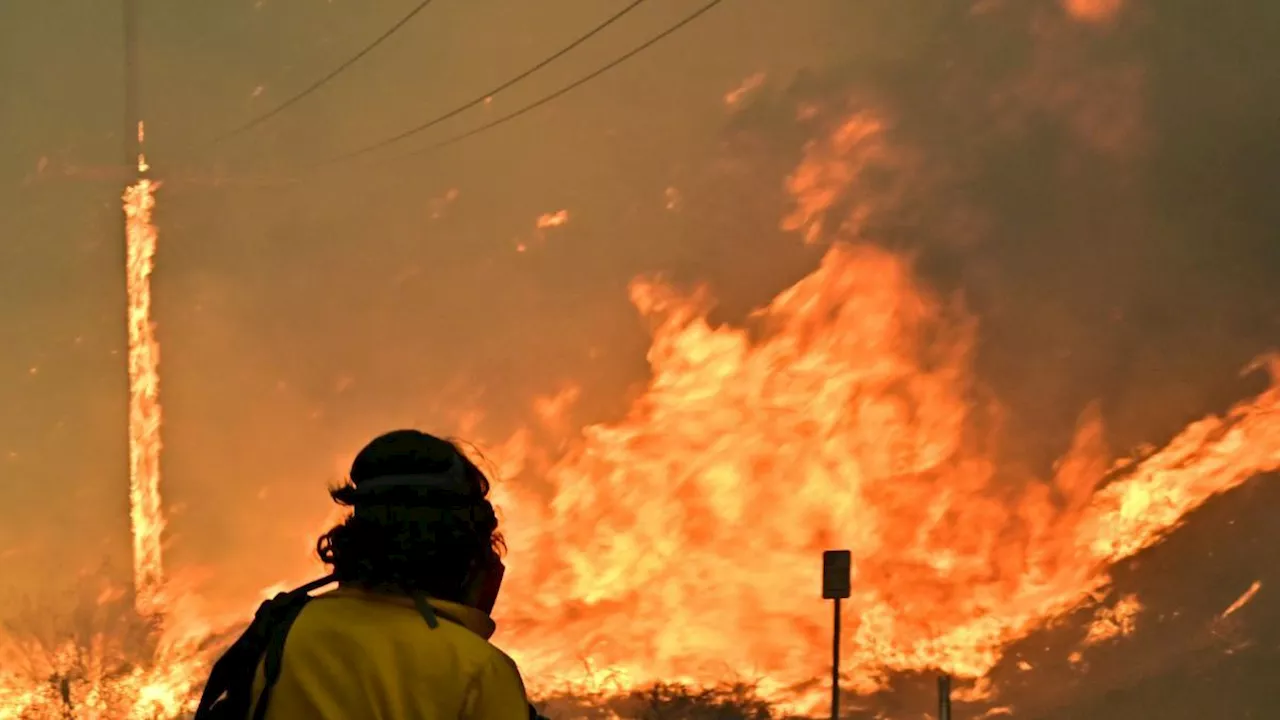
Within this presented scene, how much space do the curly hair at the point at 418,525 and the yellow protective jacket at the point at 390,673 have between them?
101 mm

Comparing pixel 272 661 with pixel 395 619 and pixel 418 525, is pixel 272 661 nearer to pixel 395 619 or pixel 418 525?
pixel 395 619

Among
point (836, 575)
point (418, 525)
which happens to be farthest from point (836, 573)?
point (418, 525)

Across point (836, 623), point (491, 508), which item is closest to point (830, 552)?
point (836, 623)

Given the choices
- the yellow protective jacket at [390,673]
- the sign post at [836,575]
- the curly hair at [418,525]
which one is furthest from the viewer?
the sign post at [836,575]

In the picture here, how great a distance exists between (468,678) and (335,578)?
1.17ft

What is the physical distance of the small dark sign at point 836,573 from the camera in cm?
1789

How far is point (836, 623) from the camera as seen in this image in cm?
1731

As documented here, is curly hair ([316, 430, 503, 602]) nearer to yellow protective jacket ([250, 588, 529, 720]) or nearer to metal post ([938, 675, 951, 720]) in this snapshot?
yellow protective jacket ([250, 588, 529, 720])

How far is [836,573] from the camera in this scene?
18.0m

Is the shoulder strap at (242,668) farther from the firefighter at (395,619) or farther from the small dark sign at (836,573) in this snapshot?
the small dark sign at (836,573)

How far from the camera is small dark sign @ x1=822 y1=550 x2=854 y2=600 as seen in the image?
17891mm

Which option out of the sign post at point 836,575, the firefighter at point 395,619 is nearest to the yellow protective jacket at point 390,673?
the firefighter at point 395,619

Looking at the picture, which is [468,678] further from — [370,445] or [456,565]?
[370,445]

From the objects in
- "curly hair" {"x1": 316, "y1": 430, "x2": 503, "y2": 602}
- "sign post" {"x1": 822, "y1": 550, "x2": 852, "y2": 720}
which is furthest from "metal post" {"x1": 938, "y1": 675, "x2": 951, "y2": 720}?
"curly hair" {"x1": 316, "y1": 430, "x2": 503, "y2": 602}
